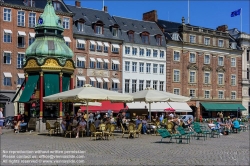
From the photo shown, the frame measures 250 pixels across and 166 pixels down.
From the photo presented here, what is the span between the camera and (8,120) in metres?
36.2

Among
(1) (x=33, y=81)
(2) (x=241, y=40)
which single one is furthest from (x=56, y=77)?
(2) (x=241, y=40)

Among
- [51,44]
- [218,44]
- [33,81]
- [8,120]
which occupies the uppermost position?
[218,44]

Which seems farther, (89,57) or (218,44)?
(218,44)

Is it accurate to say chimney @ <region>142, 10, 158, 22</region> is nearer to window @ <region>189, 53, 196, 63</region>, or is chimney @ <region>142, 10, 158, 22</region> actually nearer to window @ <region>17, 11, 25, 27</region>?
window @ <region>189, 53, 196, 63</region>

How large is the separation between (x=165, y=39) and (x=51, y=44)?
3431cm

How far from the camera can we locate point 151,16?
64625 mm

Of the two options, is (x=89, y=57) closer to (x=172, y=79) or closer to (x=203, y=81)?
(x=172, y=79)

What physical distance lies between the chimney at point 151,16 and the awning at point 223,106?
1484 cm

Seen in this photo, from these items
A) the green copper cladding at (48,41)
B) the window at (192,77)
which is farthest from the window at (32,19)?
the window at (192,77)

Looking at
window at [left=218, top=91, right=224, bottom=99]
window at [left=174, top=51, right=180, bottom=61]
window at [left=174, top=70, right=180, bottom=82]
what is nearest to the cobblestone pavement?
window at [left=174, top=70, right=180, bottom=82]

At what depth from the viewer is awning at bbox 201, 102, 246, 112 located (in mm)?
63169

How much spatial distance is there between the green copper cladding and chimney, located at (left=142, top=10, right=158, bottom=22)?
36543mm

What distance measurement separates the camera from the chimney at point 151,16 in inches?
2520

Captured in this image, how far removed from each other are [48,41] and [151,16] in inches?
1517
